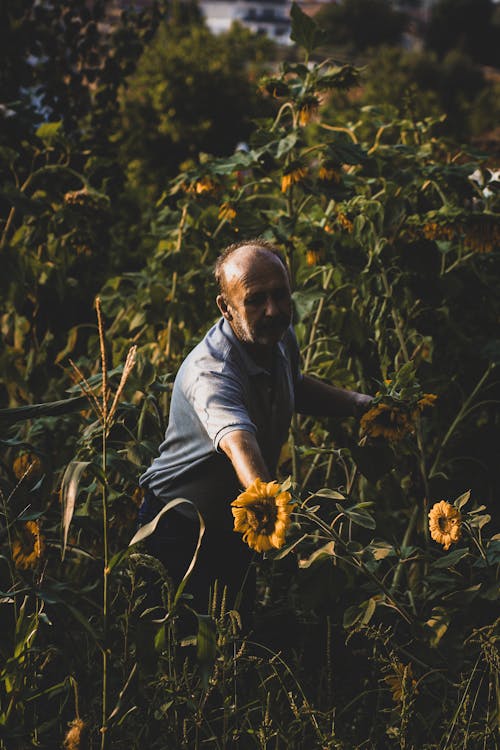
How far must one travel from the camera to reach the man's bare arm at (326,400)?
228 cm

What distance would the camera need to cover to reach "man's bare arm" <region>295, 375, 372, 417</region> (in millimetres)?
2275

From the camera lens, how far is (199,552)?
7.20 feet

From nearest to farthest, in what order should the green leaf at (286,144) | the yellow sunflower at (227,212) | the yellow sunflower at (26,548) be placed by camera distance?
1. the yellow sunflower at (26,548)
2. the green leaf at (286,144)
3. the yellow sunflower at (227,212)

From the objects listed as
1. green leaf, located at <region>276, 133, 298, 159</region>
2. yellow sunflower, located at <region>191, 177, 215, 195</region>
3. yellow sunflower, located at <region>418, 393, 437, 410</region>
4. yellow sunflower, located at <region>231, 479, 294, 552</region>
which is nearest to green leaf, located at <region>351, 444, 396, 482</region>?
yellow sunflower, located at <region>418, 393, 437, 410</region>

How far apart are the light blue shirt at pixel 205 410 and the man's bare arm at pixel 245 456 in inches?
5.2

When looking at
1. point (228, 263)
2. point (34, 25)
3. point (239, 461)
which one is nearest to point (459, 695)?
point (239, 461)

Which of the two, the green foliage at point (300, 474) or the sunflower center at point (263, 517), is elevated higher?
the sunflower center at point (263, 517)

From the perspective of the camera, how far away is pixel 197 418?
205cm

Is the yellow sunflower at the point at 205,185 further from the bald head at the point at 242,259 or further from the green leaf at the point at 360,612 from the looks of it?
the green leaf at the point at 360,612

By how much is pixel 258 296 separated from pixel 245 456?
0.43 meters

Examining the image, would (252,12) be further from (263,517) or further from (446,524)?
(263,517)

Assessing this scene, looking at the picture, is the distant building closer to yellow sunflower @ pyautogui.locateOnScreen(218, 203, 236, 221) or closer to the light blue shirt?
yellow sunflower @ pyautogui.locateOnScreen(218, 203, 236, 221)

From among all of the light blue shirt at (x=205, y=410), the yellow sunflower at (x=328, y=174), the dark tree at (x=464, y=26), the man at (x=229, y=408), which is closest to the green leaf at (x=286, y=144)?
the yellow sunflower at (x=328, y=174)

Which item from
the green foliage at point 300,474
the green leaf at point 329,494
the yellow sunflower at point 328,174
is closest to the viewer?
the green leaf at point 329,494
